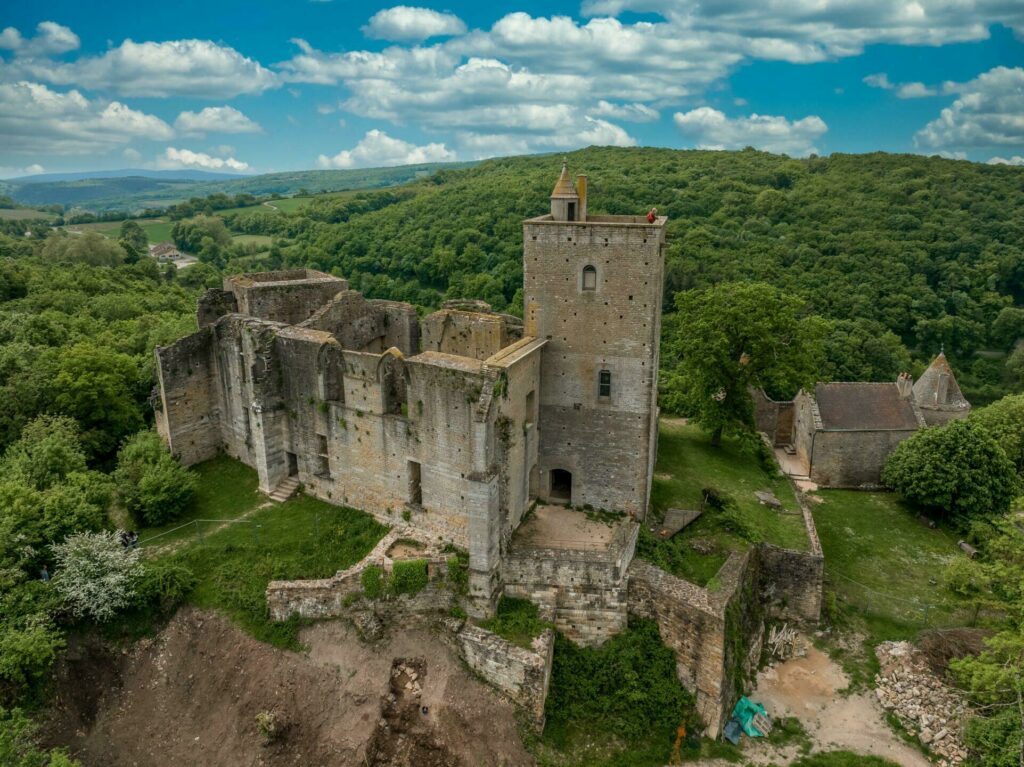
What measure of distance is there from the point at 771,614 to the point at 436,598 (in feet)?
40.7

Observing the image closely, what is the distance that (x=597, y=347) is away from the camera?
2216 cm

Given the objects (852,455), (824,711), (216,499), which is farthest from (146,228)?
(824,711)

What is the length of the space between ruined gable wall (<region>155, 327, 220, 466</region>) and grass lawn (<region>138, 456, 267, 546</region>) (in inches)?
35.2

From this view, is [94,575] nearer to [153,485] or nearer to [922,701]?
[153,485]

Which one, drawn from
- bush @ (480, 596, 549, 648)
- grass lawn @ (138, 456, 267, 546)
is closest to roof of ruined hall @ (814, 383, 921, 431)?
bush @ (480, 596, 549, 648)

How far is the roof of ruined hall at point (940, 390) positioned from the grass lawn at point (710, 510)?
11061 millimetres

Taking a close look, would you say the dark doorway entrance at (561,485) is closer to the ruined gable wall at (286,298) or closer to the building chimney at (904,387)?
the ruined gable wall at (286,298)

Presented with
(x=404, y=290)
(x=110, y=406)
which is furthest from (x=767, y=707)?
(x=404, y=290)

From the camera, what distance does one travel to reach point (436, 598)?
1980 centimetres

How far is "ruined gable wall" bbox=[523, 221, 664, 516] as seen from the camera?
21250 millimetres

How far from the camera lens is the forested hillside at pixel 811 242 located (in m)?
54.8

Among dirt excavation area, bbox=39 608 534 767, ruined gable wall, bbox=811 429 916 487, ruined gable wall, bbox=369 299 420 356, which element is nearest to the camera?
dirt excavation area, bbox=39 608 534 767

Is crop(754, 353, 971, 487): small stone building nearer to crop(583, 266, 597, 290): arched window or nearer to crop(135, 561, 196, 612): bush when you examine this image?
crop(583, 266, 597, 290): arched window

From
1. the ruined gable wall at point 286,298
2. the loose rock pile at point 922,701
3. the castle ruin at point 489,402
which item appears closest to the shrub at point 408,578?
the castle ruin at point 489,402
